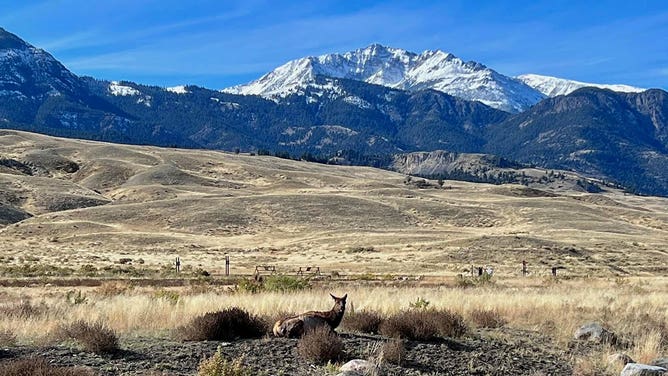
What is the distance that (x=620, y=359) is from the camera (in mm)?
13242

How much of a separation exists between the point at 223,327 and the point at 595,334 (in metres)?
8.53

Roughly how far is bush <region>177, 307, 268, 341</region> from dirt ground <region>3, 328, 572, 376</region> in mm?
299

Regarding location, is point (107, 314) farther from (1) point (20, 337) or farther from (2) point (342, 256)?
(2) point (342, 256)

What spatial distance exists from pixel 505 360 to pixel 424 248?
5406cm

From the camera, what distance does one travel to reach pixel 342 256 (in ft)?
209

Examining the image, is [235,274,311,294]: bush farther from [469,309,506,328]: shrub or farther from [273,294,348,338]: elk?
[273,294,348,338]: elk

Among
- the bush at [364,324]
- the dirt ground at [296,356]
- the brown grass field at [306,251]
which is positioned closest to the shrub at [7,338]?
the brown grass field at [306,251]

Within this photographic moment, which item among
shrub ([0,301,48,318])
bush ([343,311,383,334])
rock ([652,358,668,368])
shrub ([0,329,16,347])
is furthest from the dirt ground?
shrub ([0,301,48,318])

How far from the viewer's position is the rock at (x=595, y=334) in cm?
1557

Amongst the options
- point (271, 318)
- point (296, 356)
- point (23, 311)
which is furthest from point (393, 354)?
point (23, 311)

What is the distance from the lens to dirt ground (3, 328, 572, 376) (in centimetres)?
1098

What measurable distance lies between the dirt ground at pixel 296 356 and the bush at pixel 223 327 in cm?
30

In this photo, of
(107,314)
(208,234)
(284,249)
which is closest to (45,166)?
(208,234)

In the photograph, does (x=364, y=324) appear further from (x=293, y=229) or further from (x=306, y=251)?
(x=293, y=229)
